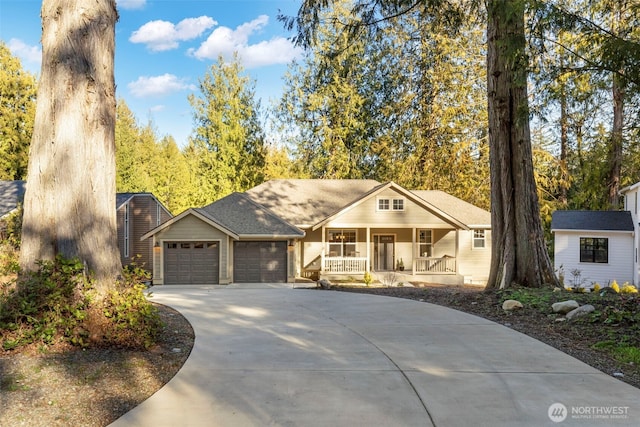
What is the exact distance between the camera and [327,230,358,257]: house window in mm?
22156

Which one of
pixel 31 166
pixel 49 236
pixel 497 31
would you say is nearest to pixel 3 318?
pixel 49 236

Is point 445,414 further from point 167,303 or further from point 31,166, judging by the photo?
point 167,303

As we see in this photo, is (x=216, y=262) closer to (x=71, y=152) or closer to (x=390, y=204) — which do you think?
(x=390, y=204)

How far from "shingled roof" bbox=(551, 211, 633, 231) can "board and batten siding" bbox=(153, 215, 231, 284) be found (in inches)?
646

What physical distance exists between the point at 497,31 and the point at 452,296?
22.1 ft

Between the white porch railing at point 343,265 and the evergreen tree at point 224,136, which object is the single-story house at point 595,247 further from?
the evergreen tree at point 224,136

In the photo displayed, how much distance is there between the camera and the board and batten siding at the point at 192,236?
18.3 m

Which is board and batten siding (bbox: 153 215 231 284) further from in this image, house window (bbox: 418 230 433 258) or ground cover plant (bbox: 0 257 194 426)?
ground cover plant (bbox: 0 257 194 426)

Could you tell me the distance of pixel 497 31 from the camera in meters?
10.6

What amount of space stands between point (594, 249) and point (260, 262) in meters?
16.5

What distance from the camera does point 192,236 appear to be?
18500 millimetres

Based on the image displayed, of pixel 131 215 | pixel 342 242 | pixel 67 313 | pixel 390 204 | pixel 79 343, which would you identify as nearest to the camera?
pixel 79 343

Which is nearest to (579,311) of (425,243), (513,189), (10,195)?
(513,189)

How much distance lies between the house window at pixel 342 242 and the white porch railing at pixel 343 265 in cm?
142
